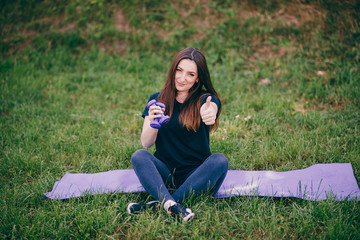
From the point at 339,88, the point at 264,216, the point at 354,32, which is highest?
the point at 354,32

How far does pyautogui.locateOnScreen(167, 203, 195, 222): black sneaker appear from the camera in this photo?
216 centimetres

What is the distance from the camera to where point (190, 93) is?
2.61 metres

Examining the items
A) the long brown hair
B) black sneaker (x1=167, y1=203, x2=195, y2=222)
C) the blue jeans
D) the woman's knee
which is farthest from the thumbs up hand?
black sneaker (x1=167, y1=203, x2=195, y2=222)

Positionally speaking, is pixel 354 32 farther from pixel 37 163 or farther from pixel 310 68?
pixel 37 163

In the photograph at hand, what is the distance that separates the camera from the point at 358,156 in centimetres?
304

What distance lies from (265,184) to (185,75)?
122 centimetres

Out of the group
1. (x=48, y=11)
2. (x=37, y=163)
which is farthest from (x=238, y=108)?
(x=48, y=11)

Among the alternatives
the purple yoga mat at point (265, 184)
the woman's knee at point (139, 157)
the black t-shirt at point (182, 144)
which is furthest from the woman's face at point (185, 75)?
the purple yoga mat at point (265, 184)

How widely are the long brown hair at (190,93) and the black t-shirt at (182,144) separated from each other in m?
0.06

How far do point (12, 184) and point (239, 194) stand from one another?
207cm

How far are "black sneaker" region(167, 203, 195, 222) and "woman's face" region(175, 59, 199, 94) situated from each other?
3.17 feet

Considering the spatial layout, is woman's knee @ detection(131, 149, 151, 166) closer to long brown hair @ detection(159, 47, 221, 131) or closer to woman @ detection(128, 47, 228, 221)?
woman @ detection(128, 47, 228, 221)

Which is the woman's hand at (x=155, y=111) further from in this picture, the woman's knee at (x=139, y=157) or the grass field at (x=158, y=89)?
the grass field at (x=158, y=89)

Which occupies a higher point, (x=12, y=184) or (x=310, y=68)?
(x=310, y=68)
